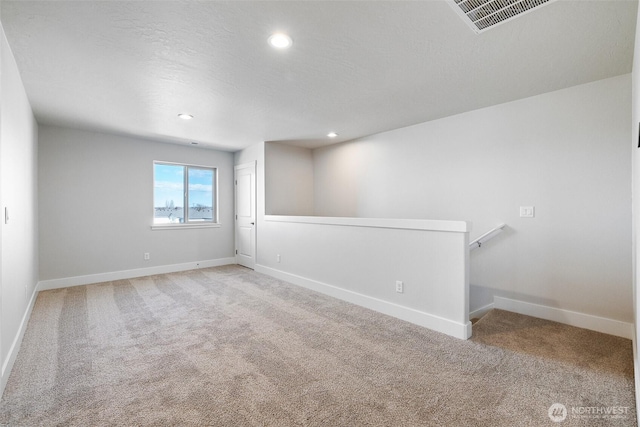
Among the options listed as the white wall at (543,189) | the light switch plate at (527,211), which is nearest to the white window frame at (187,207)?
the white wall at (543,189)

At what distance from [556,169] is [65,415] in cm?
434

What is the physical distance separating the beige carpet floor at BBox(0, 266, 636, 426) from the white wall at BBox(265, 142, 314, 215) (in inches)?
97.1

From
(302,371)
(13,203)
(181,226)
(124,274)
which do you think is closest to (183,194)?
(181,226)

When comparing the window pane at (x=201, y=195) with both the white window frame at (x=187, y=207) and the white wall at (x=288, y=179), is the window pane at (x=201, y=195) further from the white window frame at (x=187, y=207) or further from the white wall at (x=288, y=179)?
the white wall at (x=288, y=179)

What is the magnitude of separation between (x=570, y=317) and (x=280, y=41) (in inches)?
144

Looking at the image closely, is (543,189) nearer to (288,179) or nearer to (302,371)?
(302,371)

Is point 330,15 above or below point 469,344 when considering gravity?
above

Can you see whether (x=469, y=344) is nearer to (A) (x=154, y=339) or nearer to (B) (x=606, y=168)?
(B) (x=606, y=168)

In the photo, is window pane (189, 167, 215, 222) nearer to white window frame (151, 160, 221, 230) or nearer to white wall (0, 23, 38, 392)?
white window frame (151, 160, 221, 230)

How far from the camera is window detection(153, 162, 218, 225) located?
5.36 m

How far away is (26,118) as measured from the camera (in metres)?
3.16

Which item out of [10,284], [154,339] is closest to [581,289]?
[154,339]

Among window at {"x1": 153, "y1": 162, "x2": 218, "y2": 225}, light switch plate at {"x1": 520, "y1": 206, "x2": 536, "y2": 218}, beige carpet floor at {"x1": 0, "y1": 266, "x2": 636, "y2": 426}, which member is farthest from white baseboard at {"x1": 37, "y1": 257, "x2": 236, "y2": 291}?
light switch plate at {"x1": 520, "y1": 206, "x2": 536, "y2": 218}

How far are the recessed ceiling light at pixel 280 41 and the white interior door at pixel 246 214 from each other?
3488 mm
